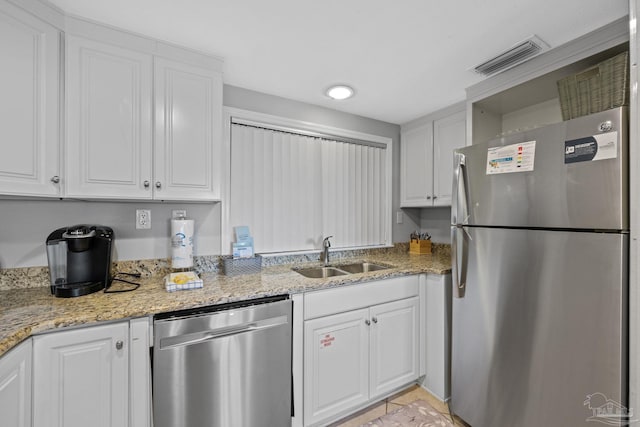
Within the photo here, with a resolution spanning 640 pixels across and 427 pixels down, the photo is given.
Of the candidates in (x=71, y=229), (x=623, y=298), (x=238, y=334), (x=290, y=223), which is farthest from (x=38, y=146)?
(x=623, y=298)

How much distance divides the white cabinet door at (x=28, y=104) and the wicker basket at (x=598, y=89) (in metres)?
2.56

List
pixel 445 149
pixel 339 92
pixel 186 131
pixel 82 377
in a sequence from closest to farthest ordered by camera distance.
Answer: pixel 82 377 → pixel 186 131 → pixel 339 92 → pixel 445 149

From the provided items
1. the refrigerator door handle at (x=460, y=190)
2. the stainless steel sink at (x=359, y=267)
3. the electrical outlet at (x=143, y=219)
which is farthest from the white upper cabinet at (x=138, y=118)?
the refrigerator door handle at (x=460, y=190)

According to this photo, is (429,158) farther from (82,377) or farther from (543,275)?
(82,377)

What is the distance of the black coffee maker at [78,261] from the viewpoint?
1300 millimetres

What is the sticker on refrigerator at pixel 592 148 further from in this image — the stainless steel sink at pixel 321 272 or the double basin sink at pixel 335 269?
the stainless steel sink at pixel 321 272

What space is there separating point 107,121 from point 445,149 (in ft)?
8.13

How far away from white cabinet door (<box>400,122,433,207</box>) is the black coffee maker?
2.47 metres

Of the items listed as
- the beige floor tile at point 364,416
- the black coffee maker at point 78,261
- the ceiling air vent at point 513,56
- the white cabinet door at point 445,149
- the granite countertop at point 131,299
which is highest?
the ceiling air vent at point 513,56

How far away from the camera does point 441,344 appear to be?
191 cm

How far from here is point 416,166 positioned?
2670 millimetres

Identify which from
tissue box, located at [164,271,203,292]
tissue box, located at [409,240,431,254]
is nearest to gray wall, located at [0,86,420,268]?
tissue box, located at [164,271,203,292]

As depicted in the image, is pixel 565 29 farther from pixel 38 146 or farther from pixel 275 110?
pixel 38 146

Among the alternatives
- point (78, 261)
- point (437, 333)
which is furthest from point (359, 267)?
point (78, 261)
